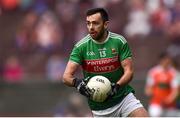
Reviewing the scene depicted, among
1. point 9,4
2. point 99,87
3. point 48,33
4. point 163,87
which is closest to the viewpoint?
point 99,87

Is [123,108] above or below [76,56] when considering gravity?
below

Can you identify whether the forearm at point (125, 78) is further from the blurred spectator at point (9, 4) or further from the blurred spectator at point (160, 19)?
the blurred spectator at point (9, 4)

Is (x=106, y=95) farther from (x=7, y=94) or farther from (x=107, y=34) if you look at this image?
(x=7, y=94)

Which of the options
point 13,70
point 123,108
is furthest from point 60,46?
point 123,108

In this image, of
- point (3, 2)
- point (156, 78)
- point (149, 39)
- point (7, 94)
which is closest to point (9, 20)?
point (3, 2)

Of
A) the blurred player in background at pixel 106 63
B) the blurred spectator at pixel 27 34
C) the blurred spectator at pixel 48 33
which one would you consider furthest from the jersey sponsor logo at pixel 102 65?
the blurred spectator at pixel 27 34

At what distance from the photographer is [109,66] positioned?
9.99 meters

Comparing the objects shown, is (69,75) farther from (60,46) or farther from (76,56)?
(60,46)

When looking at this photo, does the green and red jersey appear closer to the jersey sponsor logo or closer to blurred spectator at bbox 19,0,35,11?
the jersey sponsor logo

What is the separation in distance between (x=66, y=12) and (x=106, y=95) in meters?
12.3

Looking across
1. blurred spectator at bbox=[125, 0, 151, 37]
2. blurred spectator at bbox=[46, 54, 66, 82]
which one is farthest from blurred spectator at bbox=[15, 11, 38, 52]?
blurred spectator at bbox=[125, 0, 151, 37]

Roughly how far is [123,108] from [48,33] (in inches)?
446

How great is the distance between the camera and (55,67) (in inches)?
823

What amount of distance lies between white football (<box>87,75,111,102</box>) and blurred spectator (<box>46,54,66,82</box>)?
11.1 m
